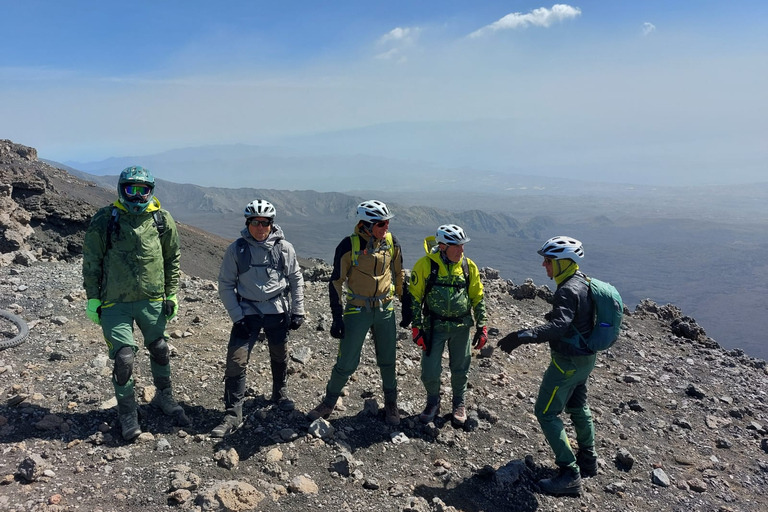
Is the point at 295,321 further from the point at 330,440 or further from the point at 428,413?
the point at 428,413

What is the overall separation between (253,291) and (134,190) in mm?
1500

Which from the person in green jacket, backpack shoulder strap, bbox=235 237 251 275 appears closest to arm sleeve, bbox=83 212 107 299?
the person in green jacket

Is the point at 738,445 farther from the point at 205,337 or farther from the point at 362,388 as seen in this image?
the point at 205,337

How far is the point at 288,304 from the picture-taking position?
5.11m

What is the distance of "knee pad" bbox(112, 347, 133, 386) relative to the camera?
436 centimetres

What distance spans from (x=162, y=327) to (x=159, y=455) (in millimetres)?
1258

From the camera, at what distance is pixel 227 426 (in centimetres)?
480

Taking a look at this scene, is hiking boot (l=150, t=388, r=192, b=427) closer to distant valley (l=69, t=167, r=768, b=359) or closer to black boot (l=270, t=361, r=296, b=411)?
black boot (l=270, t=361, r=296, b=411)

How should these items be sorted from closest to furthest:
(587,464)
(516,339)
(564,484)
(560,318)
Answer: (560,318)
(516,339)
(564,484)
(587,464)

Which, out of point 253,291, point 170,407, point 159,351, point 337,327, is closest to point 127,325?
point 159,351

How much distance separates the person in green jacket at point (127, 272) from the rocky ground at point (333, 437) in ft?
2.41

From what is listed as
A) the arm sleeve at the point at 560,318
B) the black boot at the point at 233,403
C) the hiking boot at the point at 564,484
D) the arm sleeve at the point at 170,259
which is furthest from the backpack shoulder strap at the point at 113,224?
the hiking boot at the point at 564,484

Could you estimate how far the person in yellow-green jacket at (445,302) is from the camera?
509cm

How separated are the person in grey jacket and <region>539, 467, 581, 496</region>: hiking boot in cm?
315
